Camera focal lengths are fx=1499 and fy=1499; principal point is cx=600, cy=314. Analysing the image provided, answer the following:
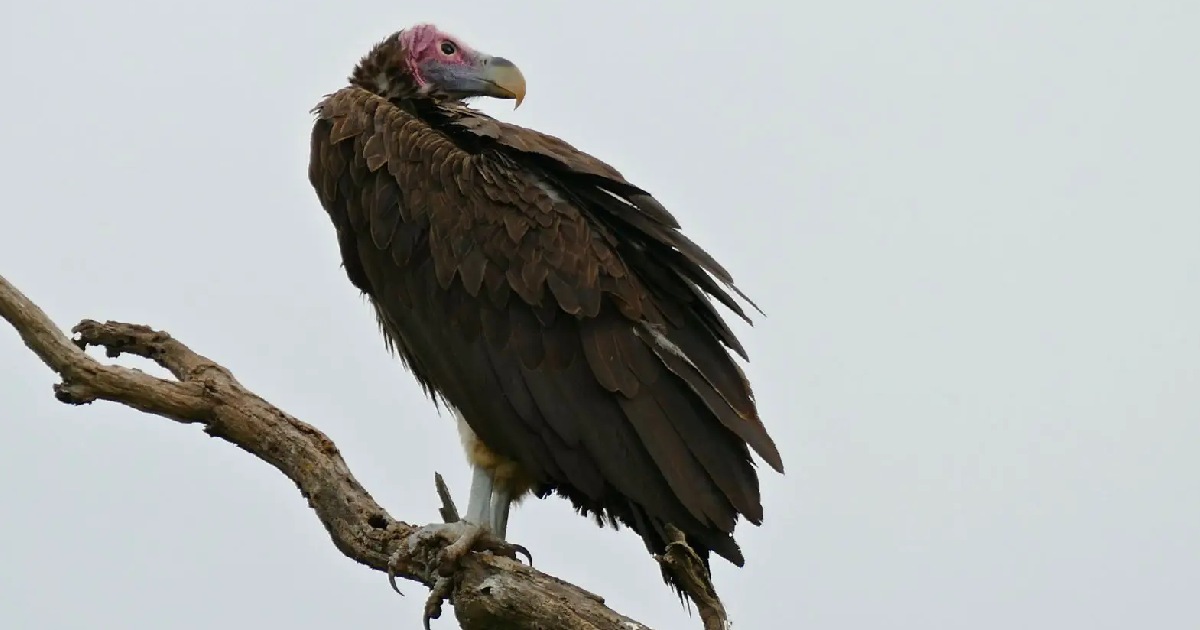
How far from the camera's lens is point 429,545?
5762 mm

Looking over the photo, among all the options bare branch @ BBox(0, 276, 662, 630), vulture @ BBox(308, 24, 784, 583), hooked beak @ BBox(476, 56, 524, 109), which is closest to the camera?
bare branch @ BBox(0, 276, 662, 630)

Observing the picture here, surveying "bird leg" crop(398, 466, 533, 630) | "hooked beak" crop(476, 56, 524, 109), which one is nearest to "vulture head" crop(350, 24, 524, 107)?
"hooked beak" crop(476, 56, 524, 109)

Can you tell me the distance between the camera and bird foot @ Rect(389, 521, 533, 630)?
5.62 meters

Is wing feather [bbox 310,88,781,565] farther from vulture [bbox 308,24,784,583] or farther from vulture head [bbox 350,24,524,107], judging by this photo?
vulture head [bbox 350,24,524,107]

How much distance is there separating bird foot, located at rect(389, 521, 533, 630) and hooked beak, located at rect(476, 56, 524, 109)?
2662mm

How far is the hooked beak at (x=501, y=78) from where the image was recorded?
7.63 meters

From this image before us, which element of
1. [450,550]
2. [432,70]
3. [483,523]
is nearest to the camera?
[450,550]

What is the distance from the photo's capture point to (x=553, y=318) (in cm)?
635

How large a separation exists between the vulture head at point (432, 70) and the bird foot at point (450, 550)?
8.11 feet

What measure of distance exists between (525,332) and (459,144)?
996 millimetres

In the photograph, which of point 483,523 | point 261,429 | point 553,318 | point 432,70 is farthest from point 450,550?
point 432,70

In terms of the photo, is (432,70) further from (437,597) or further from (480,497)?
(437,597)

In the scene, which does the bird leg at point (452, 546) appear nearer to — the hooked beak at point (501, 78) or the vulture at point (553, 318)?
the vulture at point (553, 318)

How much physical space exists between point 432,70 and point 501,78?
1.16ft
